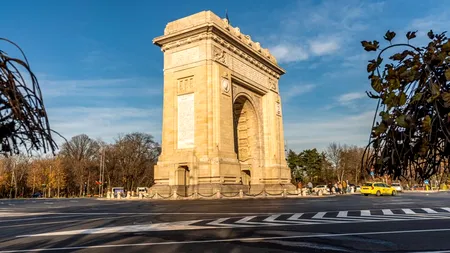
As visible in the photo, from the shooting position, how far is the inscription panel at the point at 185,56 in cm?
3744

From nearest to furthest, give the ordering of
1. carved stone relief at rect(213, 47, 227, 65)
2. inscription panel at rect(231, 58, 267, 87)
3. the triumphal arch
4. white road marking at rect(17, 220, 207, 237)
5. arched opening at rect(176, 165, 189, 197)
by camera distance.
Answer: white road marking at rect(17, 220, 207, 237), the triumphal arch, arched opening at rect(176, 165, 189, 197), carved stone relief at rect(213, 47, 227, 65), inscription panel at rect(231, 58, 267, 87)

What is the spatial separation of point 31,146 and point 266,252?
616 cm

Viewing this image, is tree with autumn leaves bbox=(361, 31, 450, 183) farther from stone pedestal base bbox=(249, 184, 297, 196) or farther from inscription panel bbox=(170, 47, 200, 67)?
stone pedestal base bbox=(249, 184, 297, 196)

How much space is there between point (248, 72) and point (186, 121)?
12.2m

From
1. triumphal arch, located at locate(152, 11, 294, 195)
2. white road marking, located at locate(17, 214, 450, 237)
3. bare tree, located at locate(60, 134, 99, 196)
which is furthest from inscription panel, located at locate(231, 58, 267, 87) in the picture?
bare tree, located at locate(60, 134, 99, 196)

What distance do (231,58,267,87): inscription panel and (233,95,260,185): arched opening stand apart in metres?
3.04

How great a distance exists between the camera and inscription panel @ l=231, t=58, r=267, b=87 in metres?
41.5

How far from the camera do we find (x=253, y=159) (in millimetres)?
46594

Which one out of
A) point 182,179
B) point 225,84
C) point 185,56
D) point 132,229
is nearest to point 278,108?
point 225,84

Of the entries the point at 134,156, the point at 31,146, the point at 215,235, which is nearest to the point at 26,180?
the point at 134,156

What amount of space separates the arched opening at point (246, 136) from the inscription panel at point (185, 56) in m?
10.4

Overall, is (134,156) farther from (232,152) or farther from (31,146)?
(31,146)

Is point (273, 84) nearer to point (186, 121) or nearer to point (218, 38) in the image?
point (218, 38)

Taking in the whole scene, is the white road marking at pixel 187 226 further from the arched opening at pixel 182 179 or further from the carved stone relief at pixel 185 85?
the carved stone relief at pixel 185 85
